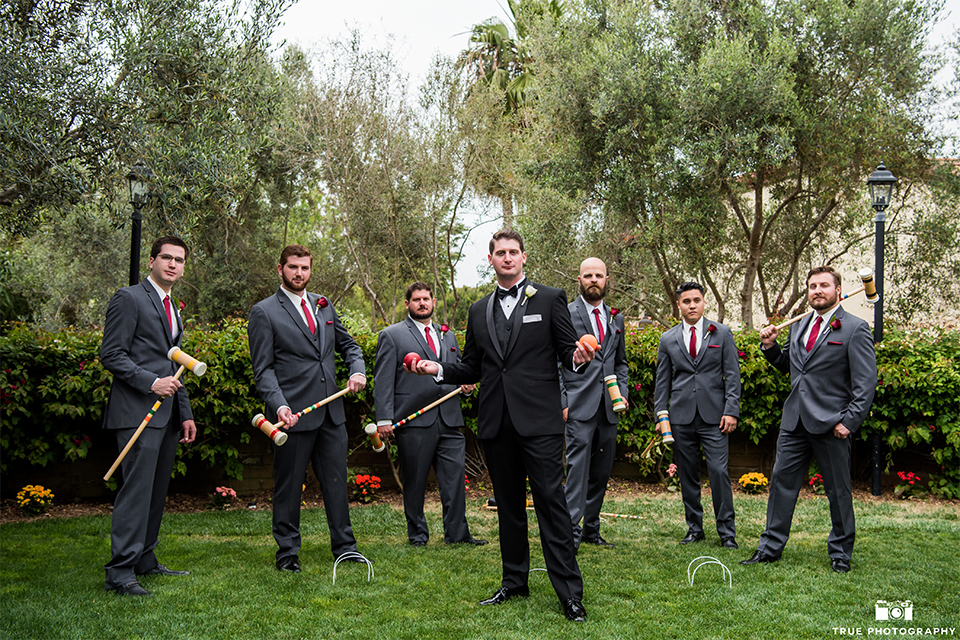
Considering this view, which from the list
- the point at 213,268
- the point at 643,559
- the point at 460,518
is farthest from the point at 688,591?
the point at 213,268

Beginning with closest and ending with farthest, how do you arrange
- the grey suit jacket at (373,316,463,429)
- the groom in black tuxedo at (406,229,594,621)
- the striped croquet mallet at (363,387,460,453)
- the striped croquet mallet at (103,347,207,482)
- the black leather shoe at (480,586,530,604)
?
the groom in black tuxedo at (406,229,594,621), the black leather shoe at (480,586,530,604), the striped croquet mallet at (103,347,207,482), the striped croquet mallet at (363,387,460,453), the grey suit jacket at (373,316,463,429)

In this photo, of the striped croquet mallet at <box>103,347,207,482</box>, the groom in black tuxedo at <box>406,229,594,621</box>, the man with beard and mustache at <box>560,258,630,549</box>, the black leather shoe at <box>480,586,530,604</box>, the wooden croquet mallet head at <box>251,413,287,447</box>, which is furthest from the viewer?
the man with beard and mustache at <box>560,258,630,549</box>

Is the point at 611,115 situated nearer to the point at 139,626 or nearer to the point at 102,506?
the point at 102,506

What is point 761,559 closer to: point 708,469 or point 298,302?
point 708,469

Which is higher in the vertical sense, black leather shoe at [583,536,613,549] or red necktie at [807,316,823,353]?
red necktie at [807,316,823,353]

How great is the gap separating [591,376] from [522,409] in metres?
1.76

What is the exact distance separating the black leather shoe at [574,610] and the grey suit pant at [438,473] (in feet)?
6.87

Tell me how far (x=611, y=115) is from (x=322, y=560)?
1046 cm

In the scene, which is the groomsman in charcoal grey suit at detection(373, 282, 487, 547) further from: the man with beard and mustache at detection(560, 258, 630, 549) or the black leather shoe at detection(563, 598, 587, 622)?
the black leather shoe at detection(563, 598, 587, 622)

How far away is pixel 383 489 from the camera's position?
8617mm

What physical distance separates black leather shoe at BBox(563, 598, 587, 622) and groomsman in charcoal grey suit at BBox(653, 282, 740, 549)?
2277 millimetres

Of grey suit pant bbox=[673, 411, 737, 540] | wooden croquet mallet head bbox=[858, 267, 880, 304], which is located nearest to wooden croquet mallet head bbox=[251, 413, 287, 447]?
grey suit pant bbox=[673, 411, 737, 540]

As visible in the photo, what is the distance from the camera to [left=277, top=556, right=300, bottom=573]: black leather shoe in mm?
4953

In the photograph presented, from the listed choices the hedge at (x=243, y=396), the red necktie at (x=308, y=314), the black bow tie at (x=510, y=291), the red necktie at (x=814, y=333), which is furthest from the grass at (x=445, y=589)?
the black bow tie at (x=510, y=291)
